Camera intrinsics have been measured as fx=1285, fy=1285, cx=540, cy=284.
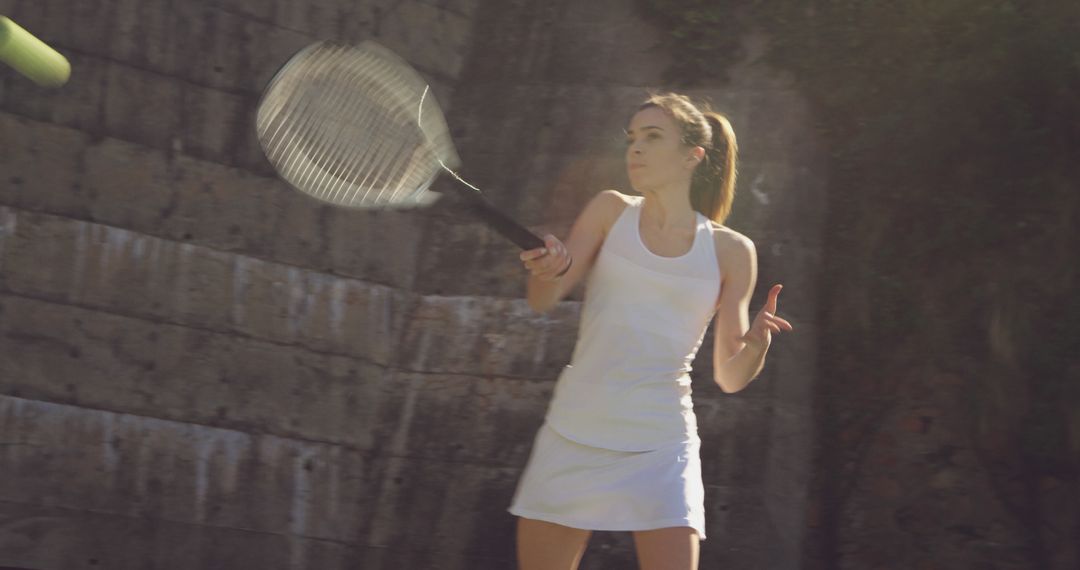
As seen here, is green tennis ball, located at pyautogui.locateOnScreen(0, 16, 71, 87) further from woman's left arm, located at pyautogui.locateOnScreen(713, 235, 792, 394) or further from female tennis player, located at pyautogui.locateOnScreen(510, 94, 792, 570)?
woman's left arm, located at pyautogui.locateOnScreen(713, 235, 792, 394)

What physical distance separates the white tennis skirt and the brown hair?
82cm

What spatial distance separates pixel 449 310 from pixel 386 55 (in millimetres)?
2792

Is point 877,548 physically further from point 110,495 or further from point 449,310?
point 110,495

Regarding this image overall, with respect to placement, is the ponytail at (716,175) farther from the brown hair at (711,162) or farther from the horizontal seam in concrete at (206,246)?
the horizontal seam in concrete at (206,246)

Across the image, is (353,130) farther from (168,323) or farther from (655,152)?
(168,323)

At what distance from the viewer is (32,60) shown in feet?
10.9

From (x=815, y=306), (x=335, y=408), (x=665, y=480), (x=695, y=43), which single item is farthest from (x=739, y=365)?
(x=695, y=43)

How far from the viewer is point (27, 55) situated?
3307 millimetres

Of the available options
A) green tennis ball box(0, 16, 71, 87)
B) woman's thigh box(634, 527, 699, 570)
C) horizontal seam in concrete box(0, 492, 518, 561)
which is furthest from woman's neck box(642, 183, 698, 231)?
horizontal seam in concrete box(0, 492, 518, 561)

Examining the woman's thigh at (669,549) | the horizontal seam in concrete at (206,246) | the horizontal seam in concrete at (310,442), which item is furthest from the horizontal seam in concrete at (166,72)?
the woman's thigh at (669,549)

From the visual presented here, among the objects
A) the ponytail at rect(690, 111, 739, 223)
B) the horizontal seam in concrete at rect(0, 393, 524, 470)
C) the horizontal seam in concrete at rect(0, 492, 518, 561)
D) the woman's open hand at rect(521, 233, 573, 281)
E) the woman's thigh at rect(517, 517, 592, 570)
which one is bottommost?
the horizontal seam in concrete at rect(0, 492, 518, 561)

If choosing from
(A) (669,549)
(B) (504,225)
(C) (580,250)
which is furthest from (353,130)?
(A) (669,549)

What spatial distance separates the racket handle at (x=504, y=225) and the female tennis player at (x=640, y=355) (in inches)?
1.4

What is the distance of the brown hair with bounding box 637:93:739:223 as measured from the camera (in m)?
3.78
